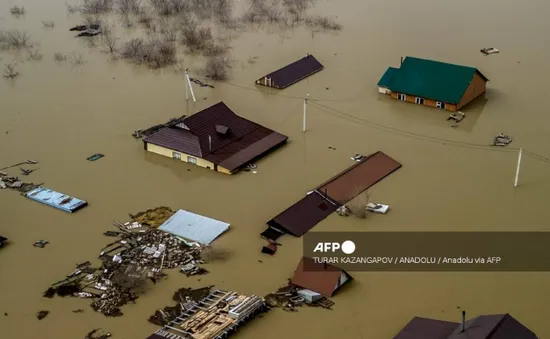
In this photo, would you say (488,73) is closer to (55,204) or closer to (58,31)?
(55,204)

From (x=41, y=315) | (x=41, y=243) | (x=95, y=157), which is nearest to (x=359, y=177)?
(x=95, y=157)

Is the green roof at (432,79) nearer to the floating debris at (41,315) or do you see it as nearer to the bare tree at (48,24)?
the floating debris at (41,315)

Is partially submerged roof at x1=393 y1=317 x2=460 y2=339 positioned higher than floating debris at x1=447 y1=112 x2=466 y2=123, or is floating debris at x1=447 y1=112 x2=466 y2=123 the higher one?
floating debris at x1=447 y1=112 x2=466 y2=123

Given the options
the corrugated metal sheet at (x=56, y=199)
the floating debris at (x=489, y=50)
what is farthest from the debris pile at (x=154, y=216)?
the floating debris at (x=489, y=50)

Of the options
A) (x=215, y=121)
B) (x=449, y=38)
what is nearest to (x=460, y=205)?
(x=215, y=121)

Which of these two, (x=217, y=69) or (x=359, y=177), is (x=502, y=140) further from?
(x=217, y=69)

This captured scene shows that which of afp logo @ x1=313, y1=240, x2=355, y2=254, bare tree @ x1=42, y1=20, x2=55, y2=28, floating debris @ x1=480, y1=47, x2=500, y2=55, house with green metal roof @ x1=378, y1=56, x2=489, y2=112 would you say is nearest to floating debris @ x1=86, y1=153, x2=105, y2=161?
afp logo @ x1=313, y1=240, x2=355, y2=254

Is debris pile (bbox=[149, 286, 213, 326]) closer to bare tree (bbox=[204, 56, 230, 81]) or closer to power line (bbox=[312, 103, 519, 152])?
power line (bbox=[312, 103, 519, 152])
